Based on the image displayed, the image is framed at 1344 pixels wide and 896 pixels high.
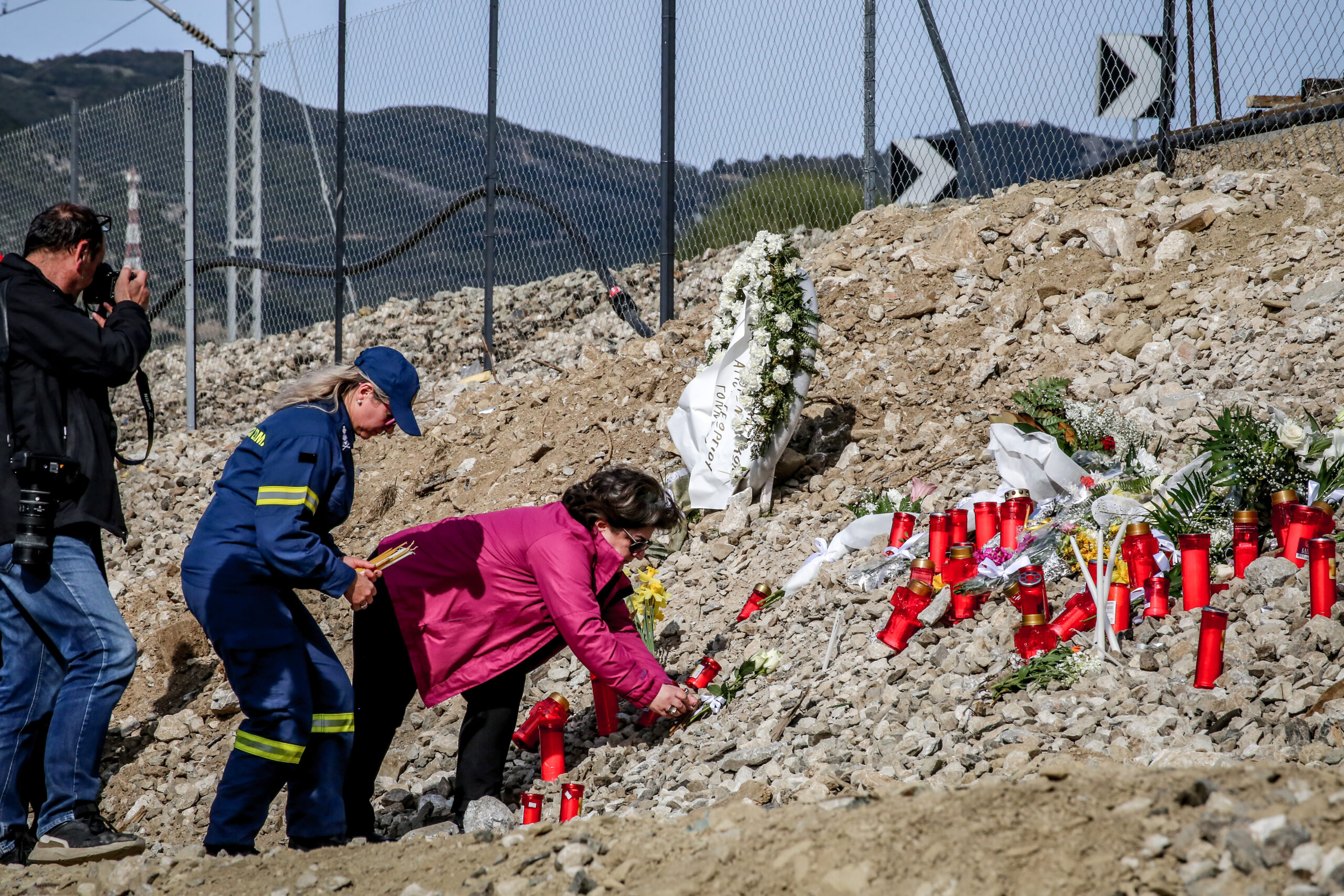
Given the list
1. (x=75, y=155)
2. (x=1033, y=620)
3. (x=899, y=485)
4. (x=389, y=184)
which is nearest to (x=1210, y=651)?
(x=1033, y=620)

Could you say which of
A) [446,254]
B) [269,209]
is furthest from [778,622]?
[269,209]

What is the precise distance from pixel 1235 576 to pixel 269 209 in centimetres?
877

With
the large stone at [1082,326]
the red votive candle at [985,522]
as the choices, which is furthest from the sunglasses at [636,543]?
the large stone at [1082,326]

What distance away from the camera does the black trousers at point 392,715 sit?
3391mm

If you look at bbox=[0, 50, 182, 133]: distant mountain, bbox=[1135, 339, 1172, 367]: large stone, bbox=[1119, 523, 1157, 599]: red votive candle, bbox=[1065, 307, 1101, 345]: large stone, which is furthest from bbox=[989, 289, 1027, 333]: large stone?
bbox=[0, 50, 182, 133]: distant mountain

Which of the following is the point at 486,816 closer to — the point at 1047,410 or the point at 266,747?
the point at 266,747

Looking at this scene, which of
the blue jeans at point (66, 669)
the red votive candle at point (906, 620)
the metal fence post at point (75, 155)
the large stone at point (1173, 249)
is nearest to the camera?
the blue jeans at point (66, 669)

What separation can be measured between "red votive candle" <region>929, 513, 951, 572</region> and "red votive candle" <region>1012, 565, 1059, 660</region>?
1.74 feet

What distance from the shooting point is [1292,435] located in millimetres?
3533

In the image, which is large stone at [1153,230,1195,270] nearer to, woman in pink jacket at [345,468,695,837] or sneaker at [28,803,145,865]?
woman in pink jacket at [345,468,695,837]

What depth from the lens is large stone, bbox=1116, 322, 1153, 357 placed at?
5.59m

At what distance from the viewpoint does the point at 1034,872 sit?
74.4 inches

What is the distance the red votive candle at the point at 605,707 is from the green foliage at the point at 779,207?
190 inches

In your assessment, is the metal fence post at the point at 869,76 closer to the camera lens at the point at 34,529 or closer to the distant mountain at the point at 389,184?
the distant mountain at the point at 389,184
